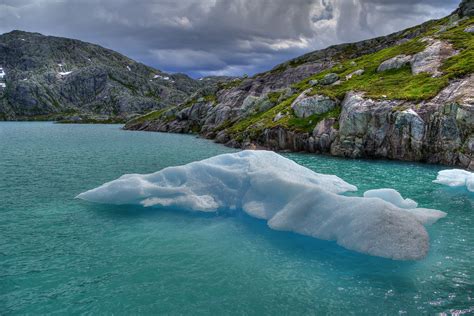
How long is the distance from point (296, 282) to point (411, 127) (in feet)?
177

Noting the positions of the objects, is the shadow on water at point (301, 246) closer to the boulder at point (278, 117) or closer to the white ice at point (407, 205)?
the white ice at point (407, 205)

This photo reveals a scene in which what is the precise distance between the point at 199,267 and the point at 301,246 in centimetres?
716

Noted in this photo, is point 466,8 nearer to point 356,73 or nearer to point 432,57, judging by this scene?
point 356,73

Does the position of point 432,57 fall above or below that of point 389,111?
above

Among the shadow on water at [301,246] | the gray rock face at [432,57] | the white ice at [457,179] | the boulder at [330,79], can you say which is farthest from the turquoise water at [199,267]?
the boulder at [330,79]

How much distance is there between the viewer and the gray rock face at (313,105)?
273 feet

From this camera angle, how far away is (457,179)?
137ft

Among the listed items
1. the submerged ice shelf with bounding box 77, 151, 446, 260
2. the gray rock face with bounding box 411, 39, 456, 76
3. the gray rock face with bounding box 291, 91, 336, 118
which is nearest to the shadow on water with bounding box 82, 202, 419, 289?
the submerged ice shelf with bounding box 77, 151, 446, 260

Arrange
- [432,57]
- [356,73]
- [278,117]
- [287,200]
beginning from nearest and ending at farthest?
1. [287,200]
2. [432,57]
3. [278,117]
4. [356,73]

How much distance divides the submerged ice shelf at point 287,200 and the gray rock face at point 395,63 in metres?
66.5

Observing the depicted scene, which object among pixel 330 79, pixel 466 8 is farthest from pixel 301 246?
pixel 466 8

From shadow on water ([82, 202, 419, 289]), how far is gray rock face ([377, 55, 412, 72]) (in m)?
79.2

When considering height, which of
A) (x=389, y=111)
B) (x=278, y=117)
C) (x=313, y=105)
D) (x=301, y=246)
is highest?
(x=313, y=105)

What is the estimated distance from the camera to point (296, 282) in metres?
18.1
